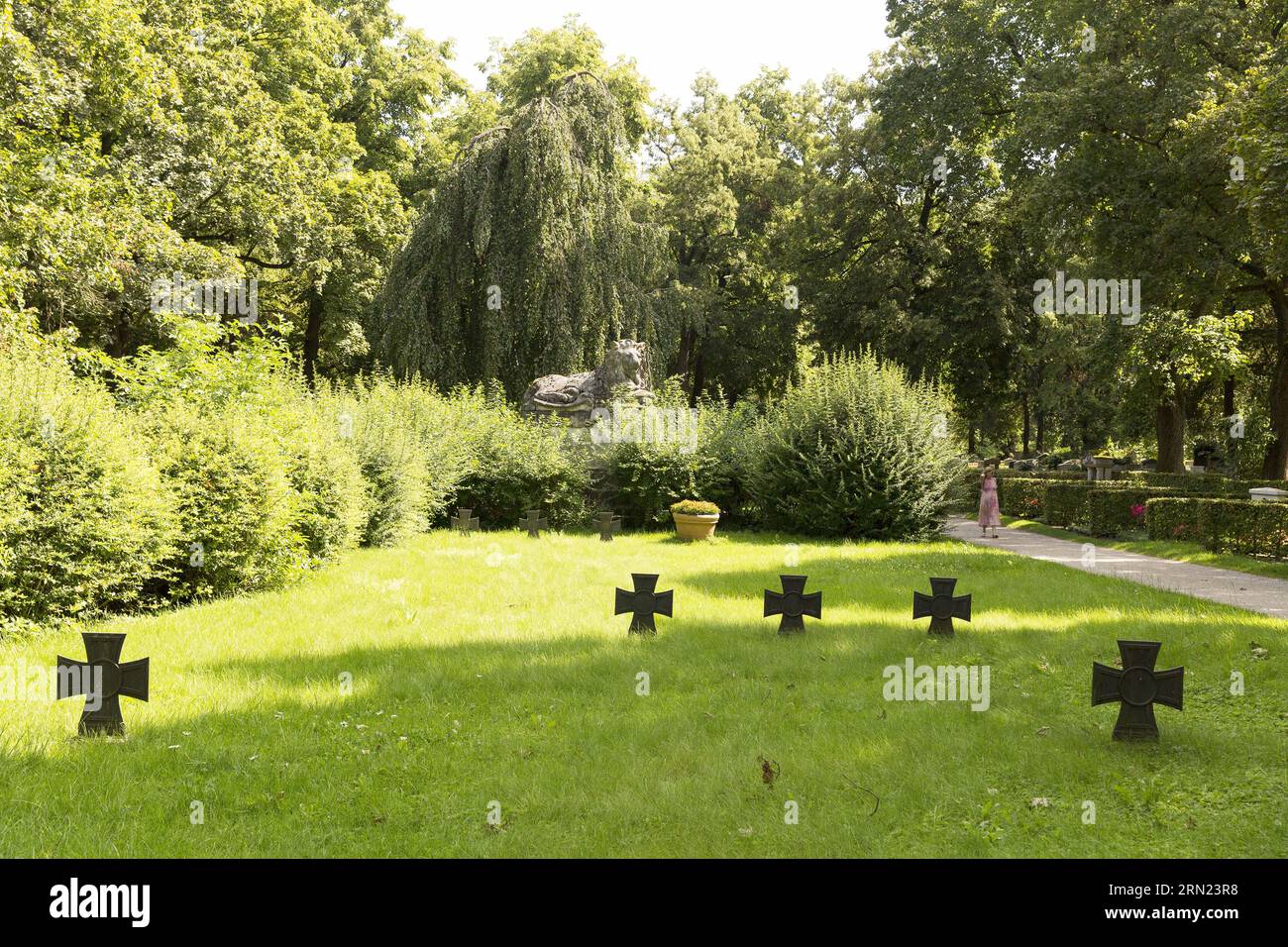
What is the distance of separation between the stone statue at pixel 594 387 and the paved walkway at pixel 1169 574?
7887mm

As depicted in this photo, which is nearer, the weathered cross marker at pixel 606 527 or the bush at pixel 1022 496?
the weathered cross marker at pixel 606 527

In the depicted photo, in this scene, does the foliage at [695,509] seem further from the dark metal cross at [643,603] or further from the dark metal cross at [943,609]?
the dark metal cross at [943,609]

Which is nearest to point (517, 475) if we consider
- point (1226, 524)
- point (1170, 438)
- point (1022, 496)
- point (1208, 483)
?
point (1226, 524)

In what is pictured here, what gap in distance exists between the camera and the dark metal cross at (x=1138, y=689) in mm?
5223

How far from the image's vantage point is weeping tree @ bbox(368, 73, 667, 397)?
76.4 ft

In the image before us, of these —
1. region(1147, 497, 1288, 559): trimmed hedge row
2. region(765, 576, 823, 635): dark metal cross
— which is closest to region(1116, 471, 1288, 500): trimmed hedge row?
region(1147, 497, 1288, 559): trimmed hedge row

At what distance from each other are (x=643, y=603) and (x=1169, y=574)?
8.39 metres

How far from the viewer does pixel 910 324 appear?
2942 centimetres

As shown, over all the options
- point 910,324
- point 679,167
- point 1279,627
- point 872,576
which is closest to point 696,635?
point 872,576

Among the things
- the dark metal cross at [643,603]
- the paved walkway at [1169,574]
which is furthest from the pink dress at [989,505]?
the dark metal cross at [643,603]

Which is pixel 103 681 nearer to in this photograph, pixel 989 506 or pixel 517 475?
pixel 517 475

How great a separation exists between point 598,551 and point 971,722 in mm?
8909

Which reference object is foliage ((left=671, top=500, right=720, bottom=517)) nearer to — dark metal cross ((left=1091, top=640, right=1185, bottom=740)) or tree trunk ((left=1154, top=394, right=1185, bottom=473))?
dark metal cross ((left=1091, top=640, right=1185, bottom=740))

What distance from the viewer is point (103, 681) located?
5266 mm
